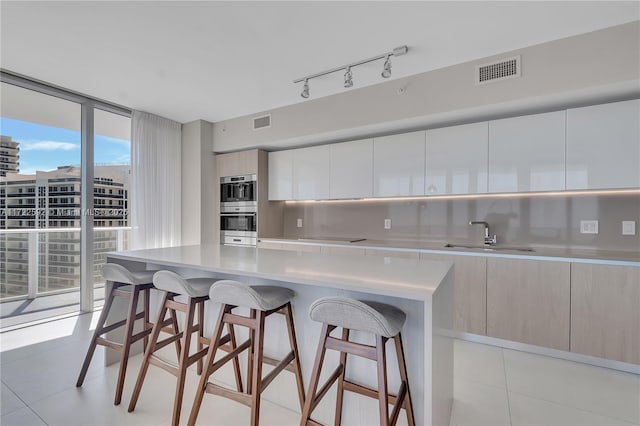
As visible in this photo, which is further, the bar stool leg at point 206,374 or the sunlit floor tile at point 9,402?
the sunlit floor tile at point 9,402

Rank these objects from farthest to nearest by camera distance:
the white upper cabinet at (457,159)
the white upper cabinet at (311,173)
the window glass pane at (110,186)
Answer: the white upper cabinet at (311,173) → the window glass pane at (110,186) → the white upper cabinet at (457,159)

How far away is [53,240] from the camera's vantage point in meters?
3.66

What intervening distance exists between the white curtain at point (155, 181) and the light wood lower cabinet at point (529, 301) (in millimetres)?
4041

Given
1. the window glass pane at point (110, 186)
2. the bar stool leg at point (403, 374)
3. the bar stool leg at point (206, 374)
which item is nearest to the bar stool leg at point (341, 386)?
the bar stool leg at point (403, 374)

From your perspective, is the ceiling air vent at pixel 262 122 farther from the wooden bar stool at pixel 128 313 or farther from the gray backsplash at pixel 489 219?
the wooden bar stool at pixel 128 313

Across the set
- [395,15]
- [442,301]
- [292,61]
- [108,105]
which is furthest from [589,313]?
[108,105]

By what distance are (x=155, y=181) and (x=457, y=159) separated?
384 centimetres

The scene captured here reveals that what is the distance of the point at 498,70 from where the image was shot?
2.53 meters

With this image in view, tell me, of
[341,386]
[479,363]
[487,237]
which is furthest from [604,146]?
[341,386]

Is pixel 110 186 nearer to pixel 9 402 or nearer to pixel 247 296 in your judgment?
pixel 9 402

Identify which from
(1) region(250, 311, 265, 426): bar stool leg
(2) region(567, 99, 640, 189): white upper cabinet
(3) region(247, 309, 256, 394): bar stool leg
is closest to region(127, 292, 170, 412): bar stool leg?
(3) region(247, 309, 256, 394): bar stool leg

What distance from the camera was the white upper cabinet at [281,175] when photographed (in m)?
4.11

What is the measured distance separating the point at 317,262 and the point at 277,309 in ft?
1.29

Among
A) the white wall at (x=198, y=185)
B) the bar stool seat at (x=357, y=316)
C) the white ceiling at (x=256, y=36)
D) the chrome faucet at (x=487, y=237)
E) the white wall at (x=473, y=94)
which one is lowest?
the bar stool seat at (x=357, y=316)
